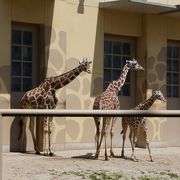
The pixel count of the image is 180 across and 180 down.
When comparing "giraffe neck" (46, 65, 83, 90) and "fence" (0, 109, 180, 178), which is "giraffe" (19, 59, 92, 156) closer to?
"giraffe neck" (46, 65, 83, 90)

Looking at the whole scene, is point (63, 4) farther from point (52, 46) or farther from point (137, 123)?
point (137, 123)

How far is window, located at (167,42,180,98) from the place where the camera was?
12.8 metres

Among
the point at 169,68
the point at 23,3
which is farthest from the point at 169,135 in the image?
the point at 23,3

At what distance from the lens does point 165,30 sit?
12.5 m

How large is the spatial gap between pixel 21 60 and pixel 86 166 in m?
3.04

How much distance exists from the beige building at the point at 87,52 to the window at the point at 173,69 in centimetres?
2

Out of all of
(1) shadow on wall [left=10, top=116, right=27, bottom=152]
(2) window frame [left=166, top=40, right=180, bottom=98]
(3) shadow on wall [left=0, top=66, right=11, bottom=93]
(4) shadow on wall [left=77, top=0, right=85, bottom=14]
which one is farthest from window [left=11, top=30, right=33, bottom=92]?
(2) window frame [left=166, top=40, right=180, bottom=98]

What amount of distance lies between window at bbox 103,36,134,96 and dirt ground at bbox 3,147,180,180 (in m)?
1.67

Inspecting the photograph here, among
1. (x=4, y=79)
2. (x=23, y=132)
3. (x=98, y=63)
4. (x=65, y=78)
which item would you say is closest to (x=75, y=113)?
(x=65, y=78)

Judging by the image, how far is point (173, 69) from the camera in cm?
1286

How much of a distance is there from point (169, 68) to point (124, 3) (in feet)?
7.93

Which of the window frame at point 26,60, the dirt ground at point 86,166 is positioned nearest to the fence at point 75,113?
the dirt ground at point 86,166

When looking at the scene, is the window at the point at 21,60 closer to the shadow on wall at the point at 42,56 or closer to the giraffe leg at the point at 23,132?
the shadow on wall at the point at 42,56

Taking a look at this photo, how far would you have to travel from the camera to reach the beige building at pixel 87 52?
407 inches
